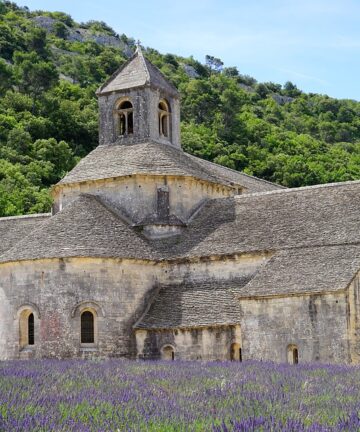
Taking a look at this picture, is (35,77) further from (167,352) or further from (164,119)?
(167,352)

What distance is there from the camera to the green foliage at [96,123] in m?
76.3

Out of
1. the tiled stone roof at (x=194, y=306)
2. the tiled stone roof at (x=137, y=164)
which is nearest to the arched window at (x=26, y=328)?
the tiled stone roof at (x=194, y=306)

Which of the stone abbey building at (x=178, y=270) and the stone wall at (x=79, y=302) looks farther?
the stone wall at (x=79, y=302)

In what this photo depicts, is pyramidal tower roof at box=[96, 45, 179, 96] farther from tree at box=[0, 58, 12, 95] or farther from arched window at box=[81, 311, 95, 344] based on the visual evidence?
tree at box=[0, 58, 12, 95]

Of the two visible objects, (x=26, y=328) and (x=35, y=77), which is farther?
(x=35, y=77)

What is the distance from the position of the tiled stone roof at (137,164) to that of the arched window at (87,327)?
20.7 ft

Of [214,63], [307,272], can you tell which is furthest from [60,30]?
[307,272]

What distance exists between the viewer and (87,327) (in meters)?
30.7

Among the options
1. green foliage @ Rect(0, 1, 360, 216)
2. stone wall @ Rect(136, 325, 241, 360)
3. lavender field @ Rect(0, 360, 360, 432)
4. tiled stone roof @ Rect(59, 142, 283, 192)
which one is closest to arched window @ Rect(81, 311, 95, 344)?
stone wall @ Rect(136, 325, 241, 360)

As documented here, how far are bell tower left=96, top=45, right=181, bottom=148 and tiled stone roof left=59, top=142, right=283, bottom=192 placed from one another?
598 mm

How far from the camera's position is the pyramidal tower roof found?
37.3m

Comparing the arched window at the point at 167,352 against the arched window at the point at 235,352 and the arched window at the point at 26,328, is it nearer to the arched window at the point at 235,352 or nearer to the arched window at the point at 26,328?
the arched window at the point at 235,352

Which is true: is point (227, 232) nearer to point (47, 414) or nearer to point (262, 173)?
point (47, 414)

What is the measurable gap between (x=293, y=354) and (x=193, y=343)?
11.9ft
